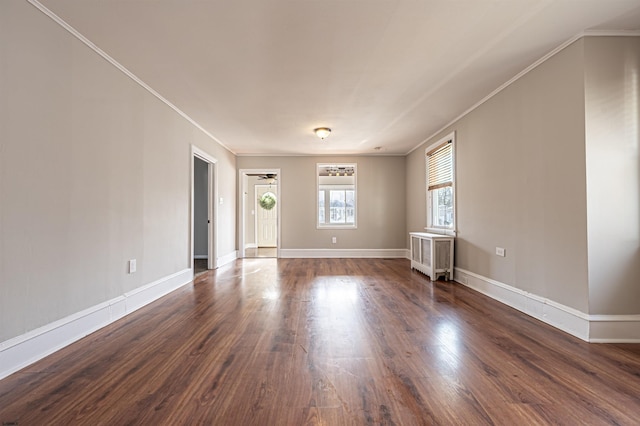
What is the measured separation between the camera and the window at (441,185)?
196 inches

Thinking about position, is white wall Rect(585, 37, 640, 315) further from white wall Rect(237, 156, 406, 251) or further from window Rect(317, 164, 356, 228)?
window Rect(317, 164, 356, 228)

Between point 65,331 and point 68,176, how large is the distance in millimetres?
1217

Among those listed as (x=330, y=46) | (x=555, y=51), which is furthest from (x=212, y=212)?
(x=555, y=51)

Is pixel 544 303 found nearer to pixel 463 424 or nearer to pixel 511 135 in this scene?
pixel 511 135

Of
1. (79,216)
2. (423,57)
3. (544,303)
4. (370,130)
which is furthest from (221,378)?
(370,130)

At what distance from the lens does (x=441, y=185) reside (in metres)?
5.39

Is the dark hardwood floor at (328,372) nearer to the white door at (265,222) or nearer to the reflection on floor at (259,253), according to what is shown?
the reflection on floor at (259,253)

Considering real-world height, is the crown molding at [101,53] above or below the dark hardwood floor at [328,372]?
above

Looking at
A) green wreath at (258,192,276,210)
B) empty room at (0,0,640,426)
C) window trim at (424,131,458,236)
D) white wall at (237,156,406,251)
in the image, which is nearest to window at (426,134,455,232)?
window trim at (424,131,458,236)

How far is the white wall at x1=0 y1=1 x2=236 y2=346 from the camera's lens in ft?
6.42

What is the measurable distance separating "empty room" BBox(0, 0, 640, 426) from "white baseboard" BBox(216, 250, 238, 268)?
5.94 ft

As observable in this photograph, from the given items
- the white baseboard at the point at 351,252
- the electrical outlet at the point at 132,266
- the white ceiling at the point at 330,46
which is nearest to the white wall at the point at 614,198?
the white ceiling at the point at 330,46

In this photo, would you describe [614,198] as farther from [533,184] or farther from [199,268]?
[199,268]

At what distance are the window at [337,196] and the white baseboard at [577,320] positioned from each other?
14.6ft
